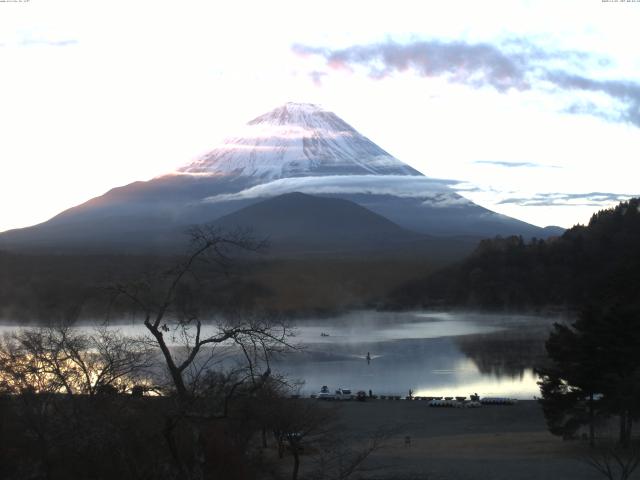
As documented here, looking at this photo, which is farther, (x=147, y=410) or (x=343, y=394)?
(x=343, y=394)

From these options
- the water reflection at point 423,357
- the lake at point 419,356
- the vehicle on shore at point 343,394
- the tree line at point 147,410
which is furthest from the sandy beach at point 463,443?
the tree line at point 147,410

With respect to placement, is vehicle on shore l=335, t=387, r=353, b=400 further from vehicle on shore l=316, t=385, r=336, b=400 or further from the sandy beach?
the sandy beach

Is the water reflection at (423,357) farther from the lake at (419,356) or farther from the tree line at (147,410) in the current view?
the tree line at (147,410)

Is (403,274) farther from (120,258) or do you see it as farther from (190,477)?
(190,477)

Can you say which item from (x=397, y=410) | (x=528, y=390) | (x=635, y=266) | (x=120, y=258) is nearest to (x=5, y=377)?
(x=397, y=410)

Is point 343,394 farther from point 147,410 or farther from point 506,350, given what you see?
point 147,410

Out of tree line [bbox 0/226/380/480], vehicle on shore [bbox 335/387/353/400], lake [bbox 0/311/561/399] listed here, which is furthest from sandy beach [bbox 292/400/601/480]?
tree line [bbox 0/226/380/480]

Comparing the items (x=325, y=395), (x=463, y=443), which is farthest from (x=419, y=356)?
(x=463, y=443)
